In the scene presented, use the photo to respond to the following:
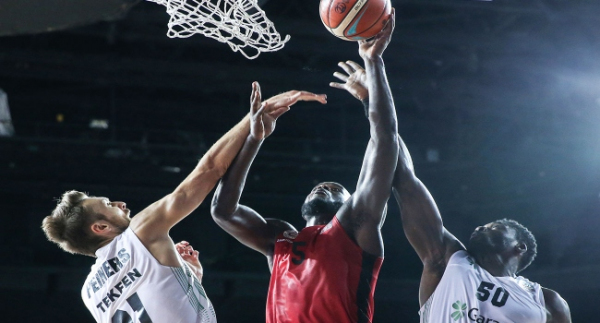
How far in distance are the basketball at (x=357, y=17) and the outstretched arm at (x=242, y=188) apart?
0.37 meters

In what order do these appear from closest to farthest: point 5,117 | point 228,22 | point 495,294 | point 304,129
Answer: point 495,294 → point 228,22 → point 5,117 → point 304,129

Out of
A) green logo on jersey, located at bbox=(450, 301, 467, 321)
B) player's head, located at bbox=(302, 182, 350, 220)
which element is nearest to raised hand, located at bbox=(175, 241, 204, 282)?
player's head, located at bbox=(302, 182, 350, 220)

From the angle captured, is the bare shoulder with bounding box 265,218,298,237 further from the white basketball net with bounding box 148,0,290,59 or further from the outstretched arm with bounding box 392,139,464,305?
the white basketball net with bounding box 148,0,290,59

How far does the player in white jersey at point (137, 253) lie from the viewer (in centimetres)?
310

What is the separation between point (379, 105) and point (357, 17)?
0.44 m

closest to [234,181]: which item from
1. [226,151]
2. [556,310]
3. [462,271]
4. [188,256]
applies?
[226,151]

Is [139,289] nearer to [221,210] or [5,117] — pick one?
[221,210]

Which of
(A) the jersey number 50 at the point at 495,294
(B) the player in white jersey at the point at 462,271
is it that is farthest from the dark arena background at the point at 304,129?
(A) the jersey number 50 at the point at 495,294

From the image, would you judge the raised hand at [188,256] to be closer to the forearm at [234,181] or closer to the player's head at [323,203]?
the forearm at [234,181]

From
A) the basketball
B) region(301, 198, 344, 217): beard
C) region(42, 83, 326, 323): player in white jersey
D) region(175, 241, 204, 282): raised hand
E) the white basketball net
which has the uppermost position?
the basketball

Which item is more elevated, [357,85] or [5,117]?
[357,85]

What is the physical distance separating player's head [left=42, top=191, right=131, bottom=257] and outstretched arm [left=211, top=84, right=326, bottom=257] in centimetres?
56

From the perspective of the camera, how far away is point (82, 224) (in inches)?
128

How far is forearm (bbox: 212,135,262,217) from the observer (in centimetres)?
346
